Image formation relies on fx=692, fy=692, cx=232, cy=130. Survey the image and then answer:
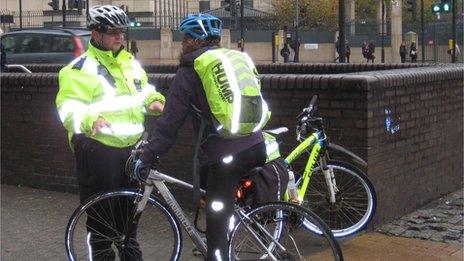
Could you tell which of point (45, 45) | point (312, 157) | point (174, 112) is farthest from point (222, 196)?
point (45, 45)

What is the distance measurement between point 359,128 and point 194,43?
2.40 m

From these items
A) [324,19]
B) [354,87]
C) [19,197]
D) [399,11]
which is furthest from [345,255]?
[324,19]

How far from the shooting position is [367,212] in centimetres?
577

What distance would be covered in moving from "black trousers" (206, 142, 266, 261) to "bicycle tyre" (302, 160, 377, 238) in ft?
5.49

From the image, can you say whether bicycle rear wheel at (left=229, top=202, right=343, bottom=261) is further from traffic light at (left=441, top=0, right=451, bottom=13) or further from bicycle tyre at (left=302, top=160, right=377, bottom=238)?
traffic light at (left=441, top=0, right=451, bottom=13)

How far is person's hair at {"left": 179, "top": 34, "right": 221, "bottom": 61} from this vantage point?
13.2 feet

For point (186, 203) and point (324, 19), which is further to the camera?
point (324, 19)

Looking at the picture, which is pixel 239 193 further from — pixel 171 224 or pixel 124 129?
pixel 124 129

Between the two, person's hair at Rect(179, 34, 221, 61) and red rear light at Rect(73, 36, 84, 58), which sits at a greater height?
red rear light at Rect(73, 36, 84, 58)

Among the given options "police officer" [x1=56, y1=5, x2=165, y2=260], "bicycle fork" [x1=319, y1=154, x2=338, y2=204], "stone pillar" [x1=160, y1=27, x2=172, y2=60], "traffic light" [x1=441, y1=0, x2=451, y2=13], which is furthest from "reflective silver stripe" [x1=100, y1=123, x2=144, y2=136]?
"stone pillar" [x1=160, y1=27, x2=172, y2=60]

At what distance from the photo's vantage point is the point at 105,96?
4246mm

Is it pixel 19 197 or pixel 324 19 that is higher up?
pixel 324 19

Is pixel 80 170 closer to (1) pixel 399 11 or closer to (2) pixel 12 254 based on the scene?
(2) pixel 12 254

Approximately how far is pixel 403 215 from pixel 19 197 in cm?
406
